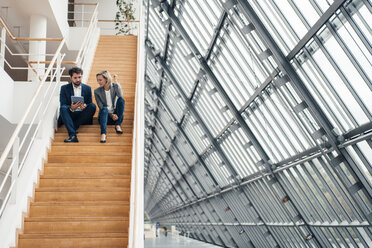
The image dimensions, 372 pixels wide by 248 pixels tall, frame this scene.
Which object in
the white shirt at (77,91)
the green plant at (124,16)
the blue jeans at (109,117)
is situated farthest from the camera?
the green plant at (124,16)

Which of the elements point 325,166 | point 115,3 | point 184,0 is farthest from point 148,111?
point 325,166

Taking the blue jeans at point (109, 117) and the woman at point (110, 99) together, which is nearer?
the blue jeans at point (109, 117)

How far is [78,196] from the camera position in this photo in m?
5.79

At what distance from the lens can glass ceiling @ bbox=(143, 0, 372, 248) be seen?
850cm

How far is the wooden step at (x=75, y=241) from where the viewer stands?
4797 millimetres

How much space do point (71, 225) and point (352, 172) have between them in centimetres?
707

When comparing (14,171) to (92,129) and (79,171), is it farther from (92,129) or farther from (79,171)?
(92,129)

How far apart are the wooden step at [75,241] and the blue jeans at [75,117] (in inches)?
108

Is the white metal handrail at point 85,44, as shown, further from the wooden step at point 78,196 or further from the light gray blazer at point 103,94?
the wooden step at point 78,196

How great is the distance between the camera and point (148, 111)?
90.9 ft

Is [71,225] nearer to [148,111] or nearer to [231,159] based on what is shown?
[231,159]

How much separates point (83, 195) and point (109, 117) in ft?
8.95

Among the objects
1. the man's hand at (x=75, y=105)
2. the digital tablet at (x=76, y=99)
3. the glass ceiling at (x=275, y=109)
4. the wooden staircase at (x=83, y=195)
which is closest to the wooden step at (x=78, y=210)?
the wooden staircase at (x=83, y=195)

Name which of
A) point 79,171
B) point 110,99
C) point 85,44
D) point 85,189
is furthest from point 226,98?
point 85,189
